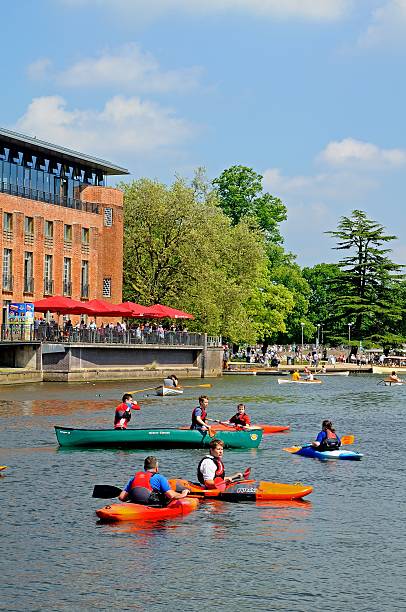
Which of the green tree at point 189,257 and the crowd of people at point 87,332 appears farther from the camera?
the green tree at point 189,257

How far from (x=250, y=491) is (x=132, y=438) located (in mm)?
9837

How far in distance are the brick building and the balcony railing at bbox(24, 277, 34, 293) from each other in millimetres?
80

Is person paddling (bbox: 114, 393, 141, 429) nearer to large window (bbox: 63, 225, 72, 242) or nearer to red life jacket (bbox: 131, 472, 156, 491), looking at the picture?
red life jacket (bbox: 131, 472, 156, 491)

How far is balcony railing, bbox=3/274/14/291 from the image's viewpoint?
8181cm

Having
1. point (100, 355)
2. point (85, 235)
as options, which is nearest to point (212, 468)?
point (100, 355)

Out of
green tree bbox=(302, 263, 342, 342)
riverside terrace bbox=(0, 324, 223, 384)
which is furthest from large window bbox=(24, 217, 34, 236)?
green tree bbox=(302, 263, 342, 342)

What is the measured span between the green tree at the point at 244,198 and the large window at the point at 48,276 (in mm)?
37817

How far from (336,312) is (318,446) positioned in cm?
9815

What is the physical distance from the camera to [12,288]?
82438 mm

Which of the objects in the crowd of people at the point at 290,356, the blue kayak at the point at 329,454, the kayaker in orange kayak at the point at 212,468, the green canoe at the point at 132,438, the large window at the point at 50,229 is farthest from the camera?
the crowd of people at the point at 290,356

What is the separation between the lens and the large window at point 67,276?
90.0 meters

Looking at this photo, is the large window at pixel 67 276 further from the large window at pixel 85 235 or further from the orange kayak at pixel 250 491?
the orange kayak at pixel 250 491

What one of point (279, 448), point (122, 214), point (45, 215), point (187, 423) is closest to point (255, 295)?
point (122, 214)

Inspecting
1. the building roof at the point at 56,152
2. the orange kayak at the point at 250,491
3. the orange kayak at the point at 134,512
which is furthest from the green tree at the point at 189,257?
the orange kayak at the point at 134,512
